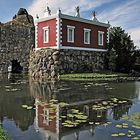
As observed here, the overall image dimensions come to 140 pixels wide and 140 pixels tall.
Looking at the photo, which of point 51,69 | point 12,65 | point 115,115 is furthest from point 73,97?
point 12,65

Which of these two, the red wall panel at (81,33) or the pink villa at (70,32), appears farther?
the red wall panel at (81,33)

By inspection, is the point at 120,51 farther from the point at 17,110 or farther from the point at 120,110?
the point at 17,110

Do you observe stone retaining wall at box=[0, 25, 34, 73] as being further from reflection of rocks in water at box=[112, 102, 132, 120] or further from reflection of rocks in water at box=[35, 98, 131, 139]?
reflection of rocks in water at box=[112, 102, 132, 120]

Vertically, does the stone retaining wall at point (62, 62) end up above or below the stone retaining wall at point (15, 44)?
below

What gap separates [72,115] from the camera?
10859 mm

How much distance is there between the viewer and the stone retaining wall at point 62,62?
90.0 ft

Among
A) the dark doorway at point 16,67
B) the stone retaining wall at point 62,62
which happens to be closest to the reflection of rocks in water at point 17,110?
the stone retaining wall at point 62,62

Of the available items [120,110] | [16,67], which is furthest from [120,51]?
[120,110]

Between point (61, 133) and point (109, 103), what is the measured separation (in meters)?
5.52

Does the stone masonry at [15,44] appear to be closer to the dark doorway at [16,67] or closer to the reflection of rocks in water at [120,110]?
the dark doorway at [16,67]

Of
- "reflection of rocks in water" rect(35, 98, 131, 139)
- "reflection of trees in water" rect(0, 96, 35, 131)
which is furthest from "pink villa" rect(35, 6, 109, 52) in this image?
"reflection of rocks in water" rect(35, 98, 131, 139)

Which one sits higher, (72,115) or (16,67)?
(16,67)

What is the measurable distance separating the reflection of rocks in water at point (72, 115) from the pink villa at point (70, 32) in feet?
47.5

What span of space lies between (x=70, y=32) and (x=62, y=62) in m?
3.50
